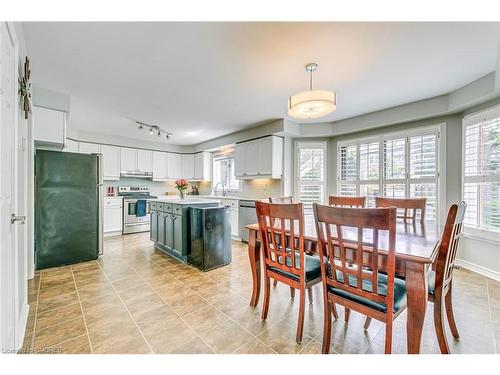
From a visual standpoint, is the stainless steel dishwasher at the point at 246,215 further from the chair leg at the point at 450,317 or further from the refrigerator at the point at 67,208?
the chair leg at the point at 450,317

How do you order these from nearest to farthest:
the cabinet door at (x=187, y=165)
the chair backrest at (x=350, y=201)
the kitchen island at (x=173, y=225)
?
the chair backrest at (x=350, y=201) < the kitchen island at (x=173, y=225) < the cabinet door at (x=187, y=165)

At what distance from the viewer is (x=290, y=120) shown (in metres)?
4.38

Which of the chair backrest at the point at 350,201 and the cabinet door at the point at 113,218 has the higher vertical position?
the chair backrest at the point at 350,201

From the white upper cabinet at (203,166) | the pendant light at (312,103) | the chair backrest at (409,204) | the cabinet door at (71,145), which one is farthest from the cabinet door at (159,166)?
the chair backrest at (409,204)

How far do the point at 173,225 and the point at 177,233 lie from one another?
0.54 ft

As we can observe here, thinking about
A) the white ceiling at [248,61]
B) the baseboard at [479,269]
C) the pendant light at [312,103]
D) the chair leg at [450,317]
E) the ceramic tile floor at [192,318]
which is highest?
the white ceiling at [248,61]

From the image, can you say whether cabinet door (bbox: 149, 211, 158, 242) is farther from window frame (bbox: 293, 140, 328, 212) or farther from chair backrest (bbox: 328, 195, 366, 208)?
chair backrest (bbox: 328, 195, 366, 208)

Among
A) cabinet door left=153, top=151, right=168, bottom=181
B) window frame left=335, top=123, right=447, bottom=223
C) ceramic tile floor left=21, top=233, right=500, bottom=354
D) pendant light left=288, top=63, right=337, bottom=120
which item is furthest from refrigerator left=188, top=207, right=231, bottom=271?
cabinet door left=153, top=151, right=168, bottom=181

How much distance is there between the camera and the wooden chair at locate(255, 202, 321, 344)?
5.47 feet

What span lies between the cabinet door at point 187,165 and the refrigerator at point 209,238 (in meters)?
3.67

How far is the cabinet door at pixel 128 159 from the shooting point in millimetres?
5691

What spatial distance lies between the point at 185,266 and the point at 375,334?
2.44 m

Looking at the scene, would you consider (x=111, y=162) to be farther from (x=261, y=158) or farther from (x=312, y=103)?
(x=312, y=103)
